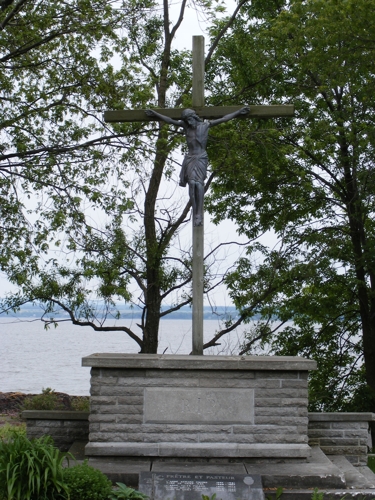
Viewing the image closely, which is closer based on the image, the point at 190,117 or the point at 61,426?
the point at 190,117

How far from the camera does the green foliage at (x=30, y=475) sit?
236 inches

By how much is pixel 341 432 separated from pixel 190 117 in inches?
161

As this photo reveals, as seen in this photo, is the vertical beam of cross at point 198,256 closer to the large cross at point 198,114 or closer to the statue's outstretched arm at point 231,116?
the large cross at point 198,114

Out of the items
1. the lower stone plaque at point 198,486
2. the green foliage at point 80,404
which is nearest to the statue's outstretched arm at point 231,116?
the lower stone plaque at point 198,486

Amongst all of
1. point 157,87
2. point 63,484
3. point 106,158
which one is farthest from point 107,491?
point 157,87

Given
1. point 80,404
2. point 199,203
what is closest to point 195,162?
point 199,203

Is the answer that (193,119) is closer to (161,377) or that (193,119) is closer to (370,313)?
(161,377)

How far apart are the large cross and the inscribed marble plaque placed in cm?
63

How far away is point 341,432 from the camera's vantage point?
845 centimetres

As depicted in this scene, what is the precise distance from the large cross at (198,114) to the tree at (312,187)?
365 cm

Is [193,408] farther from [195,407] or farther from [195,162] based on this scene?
[195,162]

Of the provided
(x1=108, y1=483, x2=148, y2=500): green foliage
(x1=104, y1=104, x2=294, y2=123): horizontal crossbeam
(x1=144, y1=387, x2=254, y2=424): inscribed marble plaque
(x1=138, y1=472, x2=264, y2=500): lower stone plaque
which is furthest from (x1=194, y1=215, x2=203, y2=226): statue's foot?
(x1=108, y1=483, x2=148, y2=500): green foliage

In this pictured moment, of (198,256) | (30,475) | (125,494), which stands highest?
(198,256)

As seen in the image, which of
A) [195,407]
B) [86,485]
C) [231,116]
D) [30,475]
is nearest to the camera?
[30,475]
